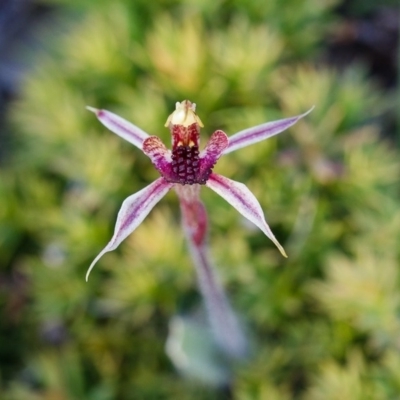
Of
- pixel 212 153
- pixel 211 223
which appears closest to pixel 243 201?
pixel 212 153

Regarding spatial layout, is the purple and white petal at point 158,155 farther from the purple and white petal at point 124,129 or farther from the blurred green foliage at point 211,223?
the blurred green foliage at point 211,223

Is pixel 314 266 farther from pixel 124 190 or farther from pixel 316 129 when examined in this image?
pixel 124 190

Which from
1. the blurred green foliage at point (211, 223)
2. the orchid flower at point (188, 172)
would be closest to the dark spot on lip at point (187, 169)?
the orchid flower at point (188, 172)

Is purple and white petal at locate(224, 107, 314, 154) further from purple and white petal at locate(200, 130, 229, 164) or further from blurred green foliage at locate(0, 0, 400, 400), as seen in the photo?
blurred green foliage at locate(0, 0, 400, 400)

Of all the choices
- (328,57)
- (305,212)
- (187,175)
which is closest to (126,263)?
(305,212)

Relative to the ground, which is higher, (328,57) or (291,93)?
(328,57)

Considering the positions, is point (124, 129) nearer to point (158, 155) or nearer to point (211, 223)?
point (158, 155)

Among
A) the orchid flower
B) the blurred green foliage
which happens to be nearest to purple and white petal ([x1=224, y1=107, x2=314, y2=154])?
the orchid flower

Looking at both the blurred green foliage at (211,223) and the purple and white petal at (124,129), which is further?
the blurred green foliage at (211,223)
